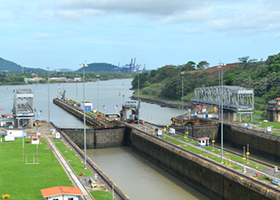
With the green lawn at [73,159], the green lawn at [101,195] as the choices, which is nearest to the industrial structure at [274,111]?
the green lawn at [73,159]

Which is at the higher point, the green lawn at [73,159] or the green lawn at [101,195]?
the green lawn at [73,159]

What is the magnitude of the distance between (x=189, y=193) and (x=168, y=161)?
36.8ft

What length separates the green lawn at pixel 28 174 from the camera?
126ft

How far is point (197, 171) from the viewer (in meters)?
51.7

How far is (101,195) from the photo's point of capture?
3781 centimetres

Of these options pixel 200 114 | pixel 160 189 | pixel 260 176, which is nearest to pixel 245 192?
pixel 260 176

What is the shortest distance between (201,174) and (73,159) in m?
18.9

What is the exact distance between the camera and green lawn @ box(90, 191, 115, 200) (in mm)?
36909

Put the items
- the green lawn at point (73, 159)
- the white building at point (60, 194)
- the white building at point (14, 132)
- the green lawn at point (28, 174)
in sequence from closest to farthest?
the white building at point (60, 194)
the green lawn at point (28, 174)
the green lawn at point (73, 159)
the white building at point (14, 132)

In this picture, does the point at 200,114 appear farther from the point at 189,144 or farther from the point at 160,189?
the point at 160,189

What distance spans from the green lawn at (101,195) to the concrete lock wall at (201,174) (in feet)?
51.4

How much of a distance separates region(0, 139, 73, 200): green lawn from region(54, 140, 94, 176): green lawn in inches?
73.3

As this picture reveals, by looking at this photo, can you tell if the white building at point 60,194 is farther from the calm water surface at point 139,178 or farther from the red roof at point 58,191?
the calm water surface at point 139,178

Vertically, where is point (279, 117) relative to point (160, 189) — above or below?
above
